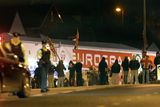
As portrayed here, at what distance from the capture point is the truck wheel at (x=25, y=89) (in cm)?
1730

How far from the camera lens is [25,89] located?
57.7 feet

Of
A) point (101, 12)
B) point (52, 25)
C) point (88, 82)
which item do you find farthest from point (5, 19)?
point (101, 12)

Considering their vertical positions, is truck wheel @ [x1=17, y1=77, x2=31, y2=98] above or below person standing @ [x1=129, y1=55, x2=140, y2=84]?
below

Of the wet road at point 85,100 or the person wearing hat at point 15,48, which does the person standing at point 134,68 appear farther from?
the person wearing hat at point 15,48

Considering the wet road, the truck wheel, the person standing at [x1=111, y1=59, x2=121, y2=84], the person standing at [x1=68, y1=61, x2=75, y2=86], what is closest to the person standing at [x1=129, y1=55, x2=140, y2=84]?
the person standing at [x1=111, y1=59, x2=121, y2=84]

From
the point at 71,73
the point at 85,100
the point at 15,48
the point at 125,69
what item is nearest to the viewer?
the point at 85,100

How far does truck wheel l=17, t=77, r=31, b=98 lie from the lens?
56.7 feet

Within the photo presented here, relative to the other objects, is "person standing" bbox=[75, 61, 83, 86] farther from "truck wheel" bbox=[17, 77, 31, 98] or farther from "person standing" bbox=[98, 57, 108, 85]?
"truck wheel" bbox=[17, 77, 31, 98]

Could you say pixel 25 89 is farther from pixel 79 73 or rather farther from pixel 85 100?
pixel 79 73

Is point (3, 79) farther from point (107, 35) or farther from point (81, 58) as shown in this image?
point (107, 35)

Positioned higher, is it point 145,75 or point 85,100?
point 145,75

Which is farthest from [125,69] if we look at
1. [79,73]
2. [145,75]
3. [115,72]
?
[79,73]

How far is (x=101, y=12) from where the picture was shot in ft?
246

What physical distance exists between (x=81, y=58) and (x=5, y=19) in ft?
57.9
